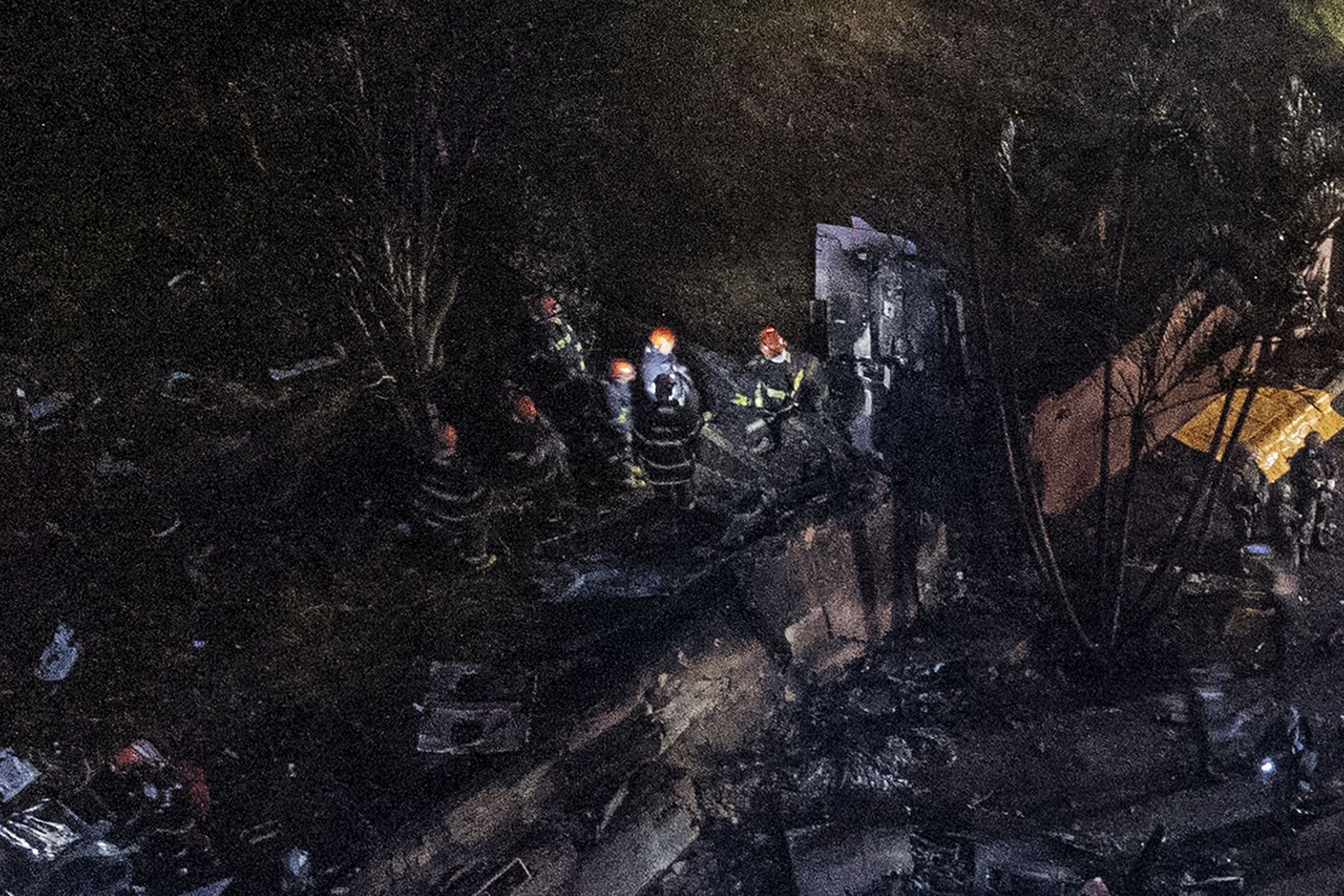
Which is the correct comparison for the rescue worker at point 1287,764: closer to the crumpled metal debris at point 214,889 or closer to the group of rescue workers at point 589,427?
the group of rescue workers at point 589,427

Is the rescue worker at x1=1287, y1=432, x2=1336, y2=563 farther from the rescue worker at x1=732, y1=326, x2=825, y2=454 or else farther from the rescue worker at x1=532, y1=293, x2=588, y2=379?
the rescue worker at x1=532, y1=293, x2=588, y2=379

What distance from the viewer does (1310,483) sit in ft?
31.6

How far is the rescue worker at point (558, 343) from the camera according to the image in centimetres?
939

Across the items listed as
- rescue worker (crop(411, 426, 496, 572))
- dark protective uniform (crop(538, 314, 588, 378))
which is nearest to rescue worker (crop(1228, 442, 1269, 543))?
dark protective uniform (crop(538, 314, 588, 378))

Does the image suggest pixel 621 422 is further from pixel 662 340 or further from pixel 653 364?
pixel 662 340

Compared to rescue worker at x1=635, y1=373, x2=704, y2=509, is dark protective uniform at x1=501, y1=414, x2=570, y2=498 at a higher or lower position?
lower

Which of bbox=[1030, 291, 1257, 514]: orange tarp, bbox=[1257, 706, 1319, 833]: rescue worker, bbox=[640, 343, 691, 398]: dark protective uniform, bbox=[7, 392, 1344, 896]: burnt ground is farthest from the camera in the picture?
bbox=[640, 343, 691, 398]: dark protective uniform

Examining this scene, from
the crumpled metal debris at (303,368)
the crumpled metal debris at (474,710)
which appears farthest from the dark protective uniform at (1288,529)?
the crumpled metal debris at (303,368)

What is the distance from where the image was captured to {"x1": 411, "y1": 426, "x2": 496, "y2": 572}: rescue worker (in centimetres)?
781

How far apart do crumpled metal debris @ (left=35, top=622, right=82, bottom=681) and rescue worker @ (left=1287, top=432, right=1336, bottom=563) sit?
11686 millimetres

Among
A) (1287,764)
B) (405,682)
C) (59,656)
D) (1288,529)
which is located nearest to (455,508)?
(405,682)

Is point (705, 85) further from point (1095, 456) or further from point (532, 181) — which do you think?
point (1095, 456)

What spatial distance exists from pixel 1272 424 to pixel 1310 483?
2.41 feet

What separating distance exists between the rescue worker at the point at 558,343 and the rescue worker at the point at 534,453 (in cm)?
80
